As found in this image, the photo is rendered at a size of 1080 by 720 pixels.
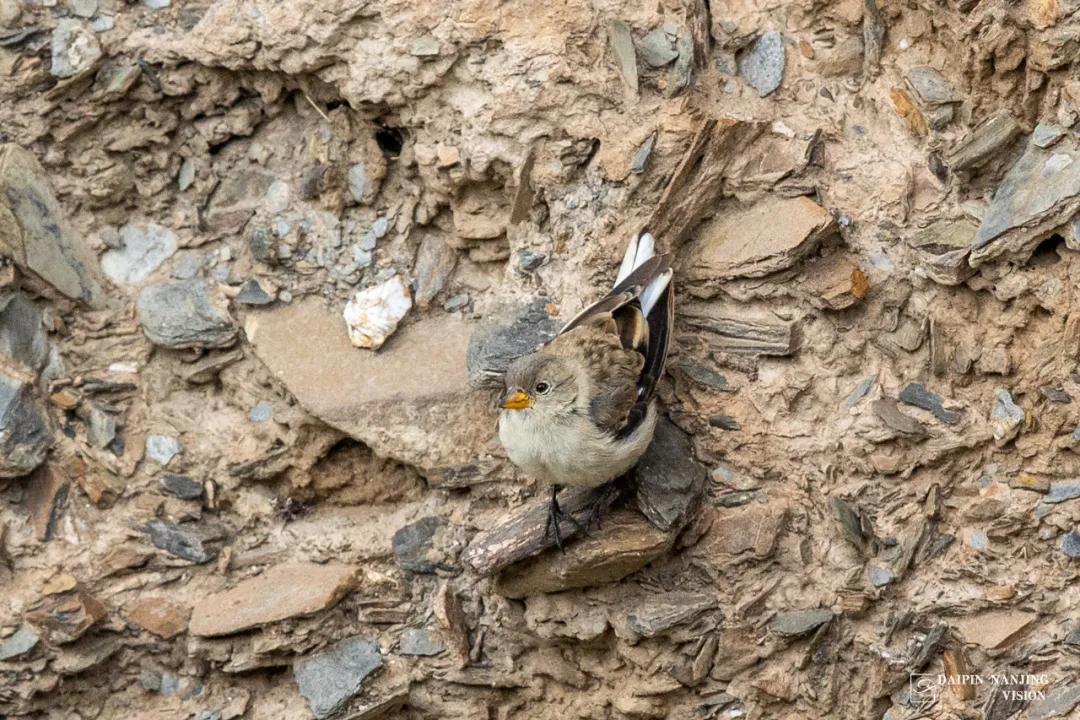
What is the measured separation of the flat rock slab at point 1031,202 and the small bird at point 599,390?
131cm

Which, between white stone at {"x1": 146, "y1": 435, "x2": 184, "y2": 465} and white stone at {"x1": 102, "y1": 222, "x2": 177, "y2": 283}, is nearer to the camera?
white stone at {"x1": 146, "y1": 435, "x2": 184, "y2": 465}

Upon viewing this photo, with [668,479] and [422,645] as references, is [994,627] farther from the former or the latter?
[422,645]

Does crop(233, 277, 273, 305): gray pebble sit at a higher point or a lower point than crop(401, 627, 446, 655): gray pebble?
higher

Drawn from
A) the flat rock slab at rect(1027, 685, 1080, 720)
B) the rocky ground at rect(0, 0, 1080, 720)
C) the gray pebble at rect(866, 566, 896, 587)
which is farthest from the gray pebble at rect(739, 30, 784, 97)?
the flat rock slab at rect(1027, 685, 1080, 720)

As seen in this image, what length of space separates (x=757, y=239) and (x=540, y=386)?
1.17 m

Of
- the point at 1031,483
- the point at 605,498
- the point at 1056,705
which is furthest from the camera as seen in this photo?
the point at 605,498

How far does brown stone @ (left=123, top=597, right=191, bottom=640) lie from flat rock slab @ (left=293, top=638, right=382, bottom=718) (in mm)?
578

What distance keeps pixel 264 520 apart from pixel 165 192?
5.45ft

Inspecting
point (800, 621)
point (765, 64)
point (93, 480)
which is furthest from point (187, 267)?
point (800, 621)

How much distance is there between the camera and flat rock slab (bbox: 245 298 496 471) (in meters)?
5.82

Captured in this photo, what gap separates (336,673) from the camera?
5754 millimetres

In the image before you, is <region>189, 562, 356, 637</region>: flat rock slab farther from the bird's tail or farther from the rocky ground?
the bird's tail

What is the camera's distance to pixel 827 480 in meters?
5.49

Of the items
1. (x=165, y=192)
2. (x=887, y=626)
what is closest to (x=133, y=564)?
(x=165, y=192)
